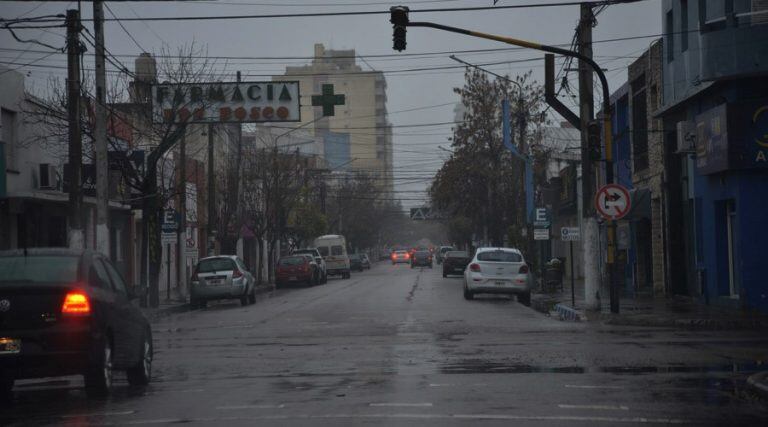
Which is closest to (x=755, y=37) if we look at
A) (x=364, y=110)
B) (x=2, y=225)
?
(x=2, y=225)

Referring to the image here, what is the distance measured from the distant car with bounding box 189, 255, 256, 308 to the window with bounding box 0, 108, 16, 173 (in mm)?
7052

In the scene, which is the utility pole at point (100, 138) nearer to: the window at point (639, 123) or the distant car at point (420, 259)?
the window at point (639, 123)

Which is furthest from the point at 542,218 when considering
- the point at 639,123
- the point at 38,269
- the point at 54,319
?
the point at 54,319

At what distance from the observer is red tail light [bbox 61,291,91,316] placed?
1174 cm

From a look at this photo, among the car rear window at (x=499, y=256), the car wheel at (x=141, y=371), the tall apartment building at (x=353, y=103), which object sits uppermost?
the tall apartment building at (x=353, y=103)

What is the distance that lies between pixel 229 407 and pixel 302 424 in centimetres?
152

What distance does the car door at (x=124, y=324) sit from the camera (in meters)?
12.9

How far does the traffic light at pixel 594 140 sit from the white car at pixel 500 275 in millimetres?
9432

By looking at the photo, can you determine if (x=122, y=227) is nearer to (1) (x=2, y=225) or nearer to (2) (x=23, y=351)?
(1) (x=2, y=225)

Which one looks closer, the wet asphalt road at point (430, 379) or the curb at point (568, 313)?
the wet asphalt road at point (430, 379)

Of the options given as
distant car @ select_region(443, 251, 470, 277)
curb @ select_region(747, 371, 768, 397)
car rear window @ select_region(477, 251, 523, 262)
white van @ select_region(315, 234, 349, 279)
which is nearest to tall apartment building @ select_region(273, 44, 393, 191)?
Answer: white van @ select_region(315, 234, 349, 279)

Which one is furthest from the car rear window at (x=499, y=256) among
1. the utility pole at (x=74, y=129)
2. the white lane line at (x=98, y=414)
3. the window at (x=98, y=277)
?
the white lane line at (x=98, y=414)

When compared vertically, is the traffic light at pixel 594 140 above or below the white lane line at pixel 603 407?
above

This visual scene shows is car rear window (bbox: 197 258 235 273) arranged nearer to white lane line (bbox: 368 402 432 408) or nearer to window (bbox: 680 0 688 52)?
window (bbox: 680 0 688 52)
